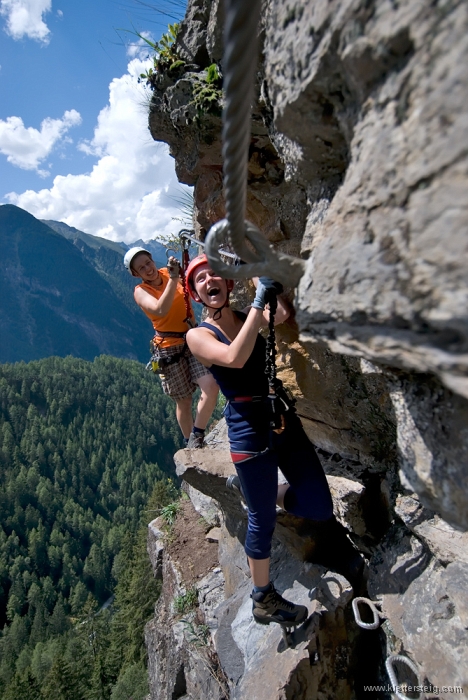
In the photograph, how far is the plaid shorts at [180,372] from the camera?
18.5 feet

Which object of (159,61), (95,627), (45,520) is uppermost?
(159,61)

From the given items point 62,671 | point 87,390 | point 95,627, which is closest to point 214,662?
point 62,671

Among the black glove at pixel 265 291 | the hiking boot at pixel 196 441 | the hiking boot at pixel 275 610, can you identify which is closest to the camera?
the black glove at pixel 265 291

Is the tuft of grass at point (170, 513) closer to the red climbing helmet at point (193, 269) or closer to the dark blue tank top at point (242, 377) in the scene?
the dark blue tank top at point (242, 377)

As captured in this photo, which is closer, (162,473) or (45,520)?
(45,520)

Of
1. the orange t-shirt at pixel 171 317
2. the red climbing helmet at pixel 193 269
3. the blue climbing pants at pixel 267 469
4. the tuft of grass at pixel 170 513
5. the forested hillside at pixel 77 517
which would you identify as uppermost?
the red climbing helmet at pixel 193 269

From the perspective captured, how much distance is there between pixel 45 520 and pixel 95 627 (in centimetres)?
5205

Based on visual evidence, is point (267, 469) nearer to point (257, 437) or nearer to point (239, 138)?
point (257, 437)

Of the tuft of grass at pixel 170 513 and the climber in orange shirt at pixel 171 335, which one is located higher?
the climber in orange shirt at pixel 171 335

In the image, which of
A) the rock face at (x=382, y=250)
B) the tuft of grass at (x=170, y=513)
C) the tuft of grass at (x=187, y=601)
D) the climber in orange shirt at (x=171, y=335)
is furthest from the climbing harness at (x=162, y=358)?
the tuft of grass at (x=170, y=513)

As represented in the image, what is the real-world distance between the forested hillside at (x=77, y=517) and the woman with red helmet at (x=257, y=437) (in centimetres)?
1718

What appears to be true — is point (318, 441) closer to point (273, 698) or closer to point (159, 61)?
point (273, 698)

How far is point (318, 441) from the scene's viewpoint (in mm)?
5391

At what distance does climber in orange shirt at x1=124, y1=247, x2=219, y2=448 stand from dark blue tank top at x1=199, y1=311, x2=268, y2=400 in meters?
1.57
